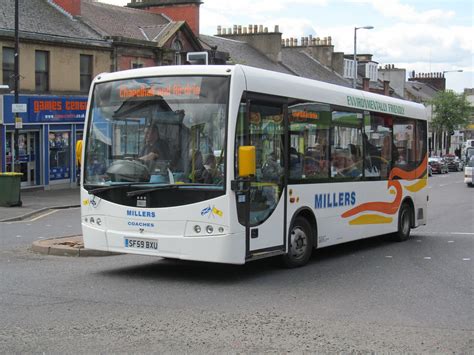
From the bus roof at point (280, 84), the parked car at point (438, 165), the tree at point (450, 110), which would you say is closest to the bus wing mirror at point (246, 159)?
the bus roof at point (280, 84)

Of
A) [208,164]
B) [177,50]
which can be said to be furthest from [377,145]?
[177,50]

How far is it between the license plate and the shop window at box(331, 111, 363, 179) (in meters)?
3.69

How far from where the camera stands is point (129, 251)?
9.52m

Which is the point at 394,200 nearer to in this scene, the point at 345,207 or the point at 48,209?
the point at 345,207

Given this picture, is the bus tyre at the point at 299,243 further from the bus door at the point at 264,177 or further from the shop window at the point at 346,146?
the shop window at the point at 346,146

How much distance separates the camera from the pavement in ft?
38.1

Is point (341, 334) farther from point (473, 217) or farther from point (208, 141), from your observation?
point (473, 217)

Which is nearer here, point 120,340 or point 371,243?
point 120,340

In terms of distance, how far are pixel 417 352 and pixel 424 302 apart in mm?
2322

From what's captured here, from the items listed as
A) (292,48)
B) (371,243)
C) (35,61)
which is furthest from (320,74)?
(371,243)

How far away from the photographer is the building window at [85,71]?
3275cm

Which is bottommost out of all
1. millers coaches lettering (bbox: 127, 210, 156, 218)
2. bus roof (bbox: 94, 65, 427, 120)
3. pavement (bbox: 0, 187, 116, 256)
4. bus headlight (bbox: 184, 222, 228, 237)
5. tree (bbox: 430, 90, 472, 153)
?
pavement (bbox: 0, 187, 116, 256)

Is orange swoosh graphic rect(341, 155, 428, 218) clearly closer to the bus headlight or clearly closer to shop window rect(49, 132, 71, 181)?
the bus headlight

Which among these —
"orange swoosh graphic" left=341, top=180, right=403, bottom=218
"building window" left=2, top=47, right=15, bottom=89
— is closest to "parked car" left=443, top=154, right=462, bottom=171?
Result: "building window" left=2, top=47, right=15, bottom=89
